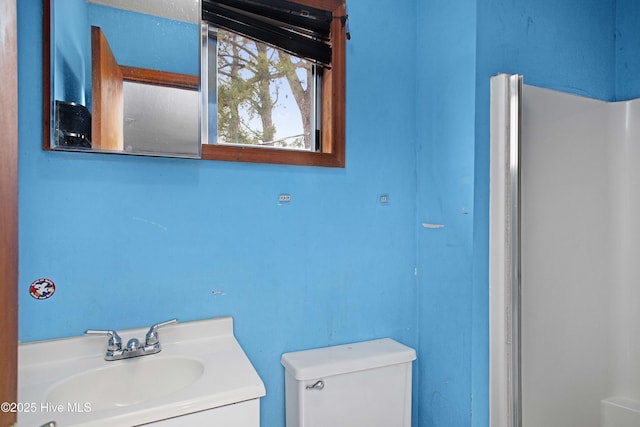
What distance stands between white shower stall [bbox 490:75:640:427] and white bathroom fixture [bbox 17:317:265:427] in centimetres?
87

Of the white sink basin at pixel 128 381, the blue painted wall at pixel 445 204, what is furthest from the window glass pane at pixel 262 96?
the white sink basin at pixel 128 381

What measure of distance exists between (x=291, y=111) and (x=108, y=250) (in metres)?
0.82

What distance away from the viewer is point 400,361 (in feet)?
4.64

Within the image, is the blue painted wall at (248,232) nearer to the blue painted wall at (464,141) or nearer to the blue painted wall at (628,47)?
the blue painted wall at (464,141)

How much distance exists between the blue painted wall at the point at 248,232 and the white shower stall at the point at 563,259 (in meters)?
0.41

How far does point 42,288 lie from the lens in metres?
1.10

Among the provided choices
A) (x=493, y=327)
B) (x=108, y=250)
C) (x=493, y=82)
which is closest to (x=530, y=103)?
(x=493, y=82)

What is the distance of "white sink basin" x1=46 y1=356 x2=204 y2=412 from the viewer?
1.04 metres

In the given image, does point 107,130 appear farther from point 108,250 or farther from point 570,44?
point 570,44

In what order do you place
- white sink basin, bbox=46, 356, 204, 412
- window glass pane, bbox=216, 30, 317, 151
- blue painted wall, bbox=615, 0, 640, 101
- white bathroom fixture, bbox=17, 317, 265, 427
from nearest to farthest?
white bathroom fixture, bbox=17, 317, 265, 427, white sink basin, bbox=46, 356, 204, 412, window glass pane, bbox=216, 30, 317, 151, blue painted wall, bbox=615, 0, 640, 101

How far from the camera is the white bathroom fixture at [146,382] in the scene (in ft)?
2.83

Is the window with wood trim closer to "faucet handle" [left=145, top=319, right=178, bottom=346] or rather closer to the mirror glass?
the mirror glass

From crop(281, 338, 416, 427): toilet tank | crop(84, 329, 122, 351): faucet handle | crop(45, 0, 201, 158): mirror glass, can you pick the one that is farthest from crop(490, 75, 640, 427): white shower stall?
crop(84, 329, 122, 351): faucet handle

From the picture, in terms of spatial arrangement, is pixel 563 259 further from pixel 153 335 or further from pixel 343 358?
pixel 153 335
